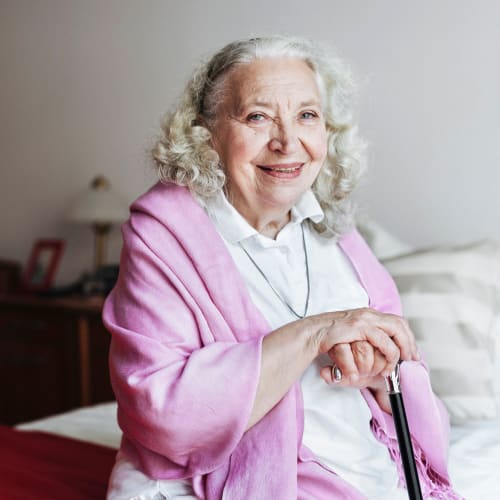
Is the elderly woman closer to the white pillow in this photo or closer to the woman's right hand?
the woman's right hand

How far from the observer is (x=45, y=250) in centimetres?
379

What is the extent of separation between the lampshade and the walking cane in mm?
2211

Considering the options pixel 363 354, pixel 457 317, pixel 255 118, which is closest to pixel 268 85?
pixel 255 118

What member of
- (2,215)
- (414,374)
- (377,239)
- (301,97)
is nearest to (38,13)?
(2,215)

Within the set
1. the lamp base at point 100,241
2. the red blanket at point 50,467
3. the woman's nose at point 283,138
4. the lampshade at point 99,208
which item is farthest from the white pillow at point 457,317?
the lamp base at point 100,241

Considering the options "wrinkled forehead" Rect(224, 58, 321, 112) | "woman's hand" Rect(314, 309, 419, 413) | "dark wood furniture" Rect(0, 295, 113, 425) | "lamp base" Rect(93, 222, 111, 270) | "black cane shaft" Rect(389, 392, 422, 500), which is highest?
"wrinkled forehead" Rect(224, 58, 321, 112)

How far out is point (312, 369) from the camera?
1384 millimetres

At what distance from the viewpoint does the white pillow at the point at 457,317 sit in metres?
1.81

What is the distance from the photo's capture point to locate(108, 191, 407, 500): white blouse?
134 centimetres

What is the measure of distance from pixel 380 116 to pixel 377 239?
1.63 feet

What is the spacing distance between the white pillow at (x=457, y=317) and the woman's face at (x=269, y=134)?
Answer: 1.93ft

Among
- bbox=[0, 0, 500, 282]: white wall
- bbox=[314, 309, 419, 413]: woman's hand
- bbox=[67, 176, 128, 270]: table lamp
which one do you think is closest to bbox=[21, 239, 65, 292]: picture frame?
bbox=[0, 0, 500, 282]: white wall

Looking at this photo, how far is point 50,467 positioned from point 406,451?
2.88ft

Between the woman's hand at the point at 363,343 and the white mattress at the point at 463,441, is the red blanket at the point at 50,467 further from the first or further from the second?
the woman's hand at the point at 363,343
